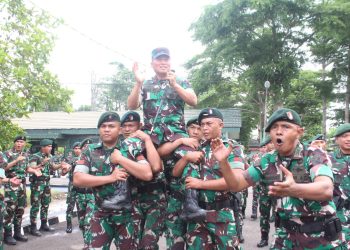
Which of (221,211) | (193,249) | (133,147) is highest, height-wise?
(133,147)

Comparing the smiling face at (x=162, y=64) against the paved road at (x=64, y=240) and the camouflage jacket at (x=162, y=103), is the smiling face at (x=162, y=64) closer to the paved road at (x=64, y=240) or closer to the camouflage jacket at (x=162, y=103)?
the camouflage jacket at (x=162, y=103)

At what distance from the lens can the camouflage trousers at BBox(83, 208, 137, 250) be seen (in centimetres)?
391

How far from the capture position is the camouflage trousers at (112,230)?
3.91 m

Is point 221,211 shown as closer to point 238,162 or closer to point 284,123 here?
point 238,162

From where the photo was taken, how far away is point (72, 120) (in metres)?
29.7

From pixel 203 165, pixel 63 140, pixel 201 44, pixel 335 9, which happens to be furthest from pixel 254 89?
pixel 203 165

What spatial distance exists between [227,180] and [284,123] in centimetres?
70

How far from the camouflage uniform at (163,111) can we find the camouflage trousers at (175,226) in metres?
0.79

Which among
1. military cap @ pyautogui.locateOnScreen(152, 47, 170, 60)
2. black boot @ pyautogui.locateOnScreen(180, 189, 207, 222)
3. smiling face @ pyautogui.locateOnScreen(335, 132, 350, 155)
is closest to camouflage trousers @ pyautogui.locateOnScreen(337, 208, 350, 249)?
smiling face @ pyautogui.locateOnScreen(335, 132, 350, 155)

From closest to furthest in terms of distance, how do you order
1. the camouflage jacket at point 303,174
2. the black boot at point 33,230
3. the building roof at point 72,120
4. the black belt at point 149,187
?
the camouflage jacket at point 303,174 → the black belt at point 149,187 → the black boot at point 33,230 → the building roof at point 72,120

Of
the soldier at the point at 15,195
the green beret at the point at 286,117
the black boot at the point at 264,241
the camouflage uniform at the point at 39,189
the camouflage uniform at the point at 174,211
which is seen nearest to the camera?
the green beret at the point at 286,117

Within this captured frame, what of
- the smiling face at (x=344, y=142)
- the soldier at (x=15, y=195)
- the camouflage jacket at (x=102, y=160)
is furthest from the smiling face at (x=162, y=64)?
the soldier at (x=15, y=195)

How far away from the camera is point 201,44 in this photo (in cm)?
2811

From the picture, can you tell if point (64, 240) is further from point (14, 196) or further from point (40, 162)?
point (40, 162)
